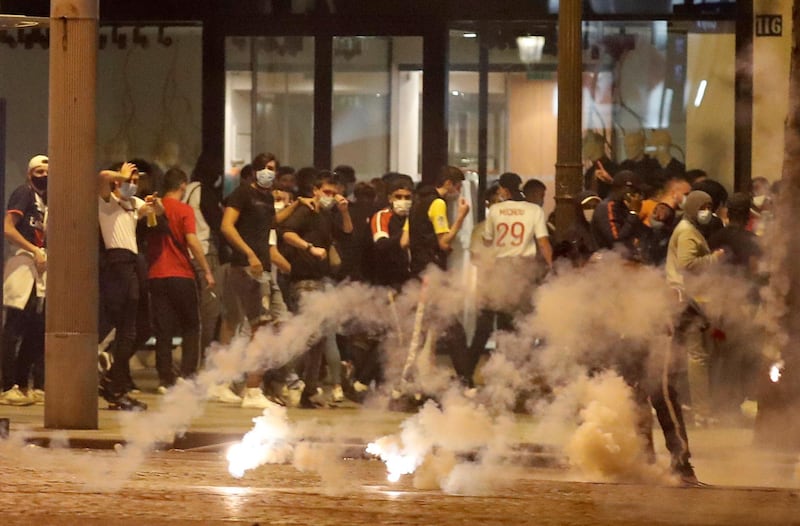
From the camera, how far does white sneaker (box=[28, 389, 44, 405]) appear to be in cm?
1204

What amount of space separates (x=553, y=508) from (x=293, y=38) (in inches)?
374

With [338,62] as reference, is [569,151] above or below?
below

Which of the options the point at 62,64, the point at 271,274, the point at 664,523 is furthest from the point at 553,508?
the point at 62,64

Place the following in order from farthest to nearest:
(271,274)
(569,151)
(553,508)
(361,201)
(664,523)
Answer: (361,201)
(271,274)
(569,151)
(553,508)
(664,523)

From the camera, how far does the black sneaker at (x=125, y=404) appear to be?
11.7m

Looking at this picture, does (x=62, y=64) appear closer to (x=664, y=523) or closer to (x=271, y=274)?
(x=271, y=274)

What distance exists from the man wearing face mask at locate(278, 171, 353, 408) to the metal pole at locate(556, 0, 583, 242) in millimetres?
2084

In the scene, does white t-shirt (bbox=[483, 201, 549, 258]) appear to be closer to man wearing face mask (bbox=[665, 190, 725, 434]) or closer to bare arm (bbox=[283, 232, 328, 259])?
man wearing face mask (bbox=[665, 190, 725, 434])

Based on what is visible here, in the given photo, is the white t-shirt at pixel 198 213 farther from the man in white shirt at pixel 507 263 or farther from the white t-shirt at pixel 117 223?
the man in white shirt at pixel 507 263

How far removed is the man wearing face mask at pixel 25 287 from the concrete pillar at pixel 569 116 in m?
4.48

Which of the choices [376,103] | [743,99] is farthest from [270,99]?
[743,99]

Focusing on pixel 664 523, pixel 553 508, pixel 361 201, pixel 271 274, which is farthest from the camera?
pixel 361 201

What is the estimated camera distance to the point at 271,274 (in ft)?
38.5

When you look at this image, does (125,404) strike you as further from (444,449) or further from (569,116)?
(569,116)
